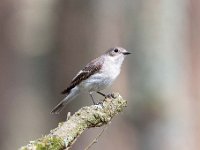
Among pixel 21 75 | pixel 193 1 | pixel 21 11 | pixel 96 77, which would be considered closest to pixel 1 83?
pixel 21 75

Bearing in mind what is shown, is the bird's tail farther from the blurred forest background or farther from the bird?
the blurred forest background

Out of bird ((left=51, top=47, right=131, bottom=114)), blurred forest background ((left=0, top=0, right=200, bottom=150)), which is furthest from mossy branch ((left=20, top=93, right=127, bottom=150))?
blurred forest background ((left=0, top=0, right=200, bottom=150))

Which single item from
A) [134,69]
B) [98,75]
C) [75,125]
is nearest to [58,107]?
[98,75]

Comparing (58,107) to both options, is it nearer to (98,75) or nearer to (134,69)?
(98,75)

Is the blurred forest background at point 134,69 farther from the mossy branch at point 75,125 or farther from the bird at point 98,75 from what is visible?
the mossy branch at point 75,125

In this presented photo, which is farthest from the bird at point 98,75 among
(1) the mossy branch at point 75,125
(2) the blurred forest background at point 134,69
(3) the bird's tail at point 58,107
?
(2) the blurred forest background at point 134,69

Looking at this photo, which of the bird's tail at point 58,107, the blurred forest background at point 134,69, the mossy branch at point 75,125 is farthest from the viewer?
the blurred forest background at point 134,69
